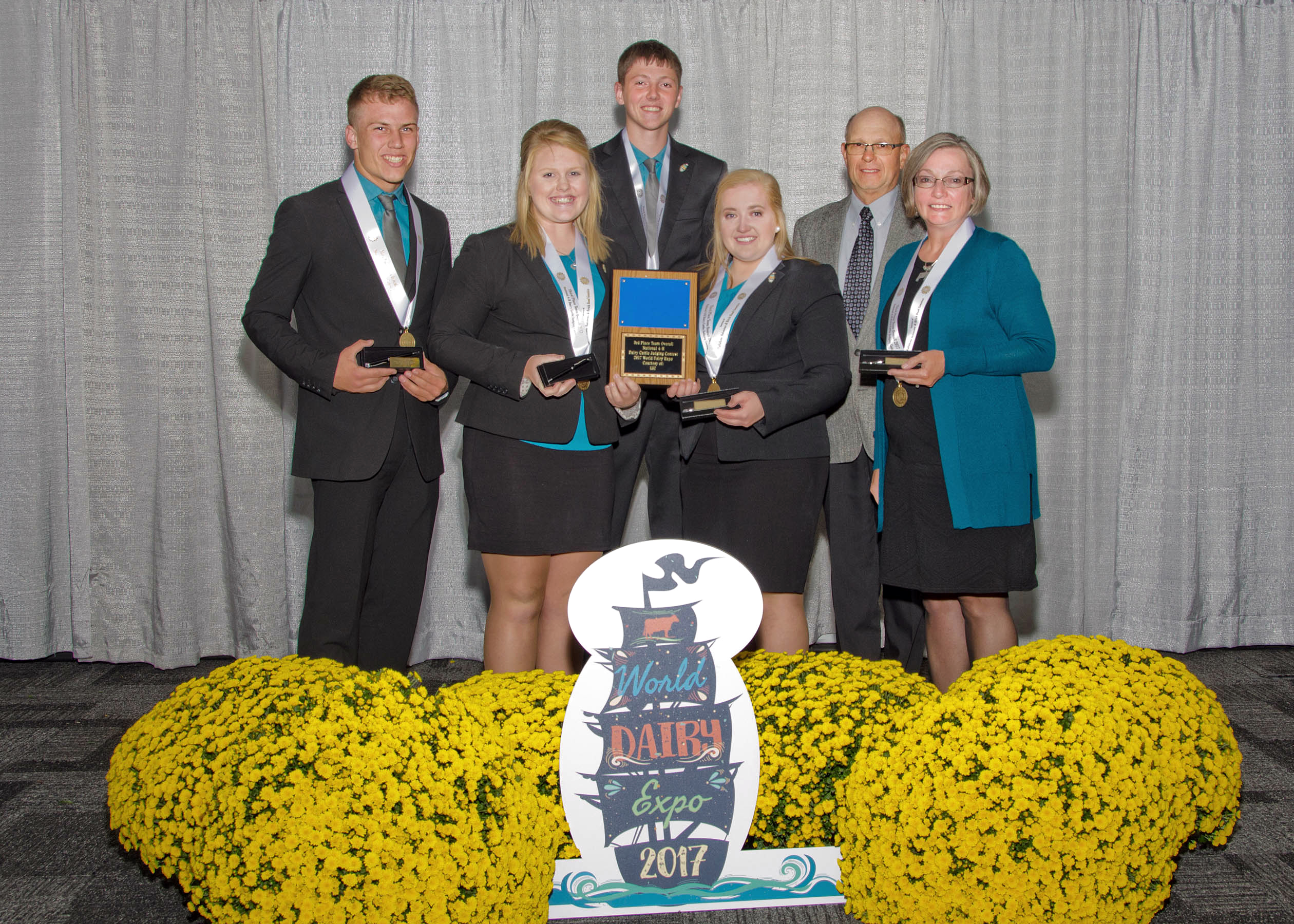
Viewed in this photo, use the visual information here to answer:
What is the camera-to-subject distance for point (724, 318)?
7.98 ft

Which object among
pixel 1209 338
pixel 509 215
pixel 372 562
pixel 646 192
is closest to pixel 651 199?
pixel 646 192

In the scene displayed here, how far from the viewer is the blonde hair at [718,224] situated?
95.3 inches

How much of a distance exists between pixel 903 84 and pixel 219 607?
3471 millimetres

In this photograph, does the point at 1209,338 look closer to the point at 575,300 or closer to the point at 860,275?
the point at 860,275

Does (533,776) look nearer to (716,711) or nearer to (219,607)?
(716,711)

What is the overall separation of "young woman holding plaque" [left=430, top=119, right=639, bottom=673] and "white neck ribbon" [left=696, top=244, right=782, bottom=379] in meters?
0.24

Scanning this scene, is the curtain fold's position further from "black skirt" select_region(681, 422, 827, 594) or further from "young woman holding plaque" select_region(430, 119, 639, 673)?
"young woman holding plaque" select_region(430, 119, 639, 673)

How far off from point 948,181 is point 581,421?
1123 millimetres

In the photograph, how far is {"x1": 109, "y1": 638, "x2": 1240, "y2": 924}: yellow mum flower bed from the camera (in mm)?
1600

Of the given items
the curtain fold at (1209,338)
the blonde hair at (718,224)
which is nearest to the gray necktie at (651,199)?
the blonde hair at (718,224)

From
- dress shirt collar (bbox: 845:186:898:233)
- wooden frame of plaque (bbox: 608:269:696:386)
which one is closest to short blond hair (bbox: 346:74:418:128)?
wooden frame of plaque (bbox: 608:269:696:386)

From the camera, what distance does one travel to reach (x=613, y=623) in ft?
5.95

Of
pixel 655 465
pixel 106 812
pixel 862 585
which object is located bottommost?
pixel 106 812

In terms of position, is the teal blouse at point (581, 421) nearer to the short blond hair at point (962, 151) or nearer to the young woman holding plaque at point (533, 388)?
the young woman holding plaque at point (533, 388)
